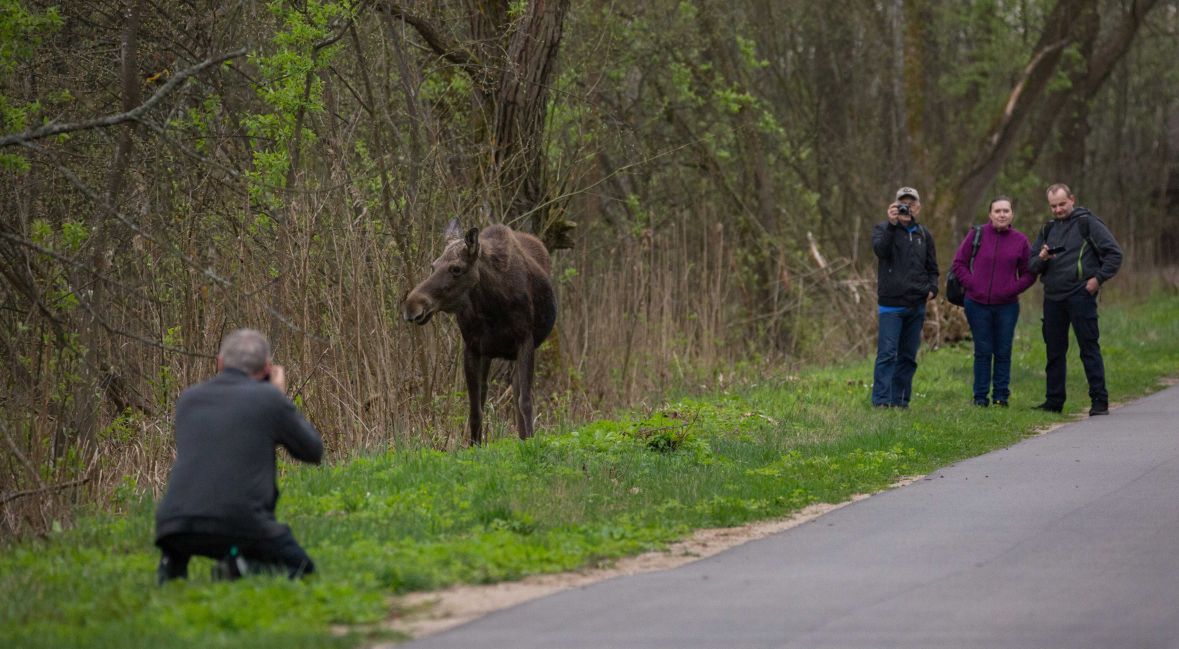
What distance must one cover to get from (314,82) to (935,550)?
940 cm

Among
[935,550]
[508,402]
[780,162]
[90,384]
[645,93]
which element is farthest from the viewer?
[780,162]

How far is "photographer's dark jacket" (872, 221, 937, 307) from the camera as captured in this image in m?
16.9

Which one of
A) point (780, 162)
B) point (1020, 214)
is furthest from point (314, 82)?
point (1020, 214)

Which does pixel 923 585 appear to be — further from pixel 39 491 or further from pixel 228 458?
pixel 39 491

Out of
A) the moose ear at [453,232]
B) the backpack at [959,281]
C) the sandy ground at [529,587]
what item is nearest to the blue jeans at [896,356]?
the backpack at [959,281]

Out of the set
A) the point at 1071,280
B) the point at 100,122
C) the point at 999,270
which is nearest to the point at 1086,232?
the point at 1071,280

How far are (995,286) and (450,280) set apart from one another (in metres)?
6.83

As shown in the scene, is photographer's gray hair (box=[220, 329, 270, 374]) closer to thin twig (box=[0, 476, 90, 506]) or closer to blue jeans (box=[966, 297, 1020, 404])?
thin twig (box=[0, 476, 90, 506])

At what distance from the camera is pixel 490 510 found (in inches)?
396

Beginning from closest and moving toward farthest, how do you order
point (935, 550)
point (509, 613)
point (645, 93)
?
1. point (509, 613)
2. point (935, 550)
3. point (645, 93)

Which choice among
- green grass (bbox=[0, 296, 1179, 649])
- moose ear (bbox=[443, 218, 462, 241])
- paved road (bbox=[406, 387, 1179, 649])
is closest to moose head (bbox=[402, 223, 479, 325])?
moose ear (bbox=[443, 218, 462, 241])

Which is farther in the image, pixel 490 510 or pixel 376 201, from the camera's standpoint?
pixel 376 201

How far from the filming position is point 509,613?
24.5 ft

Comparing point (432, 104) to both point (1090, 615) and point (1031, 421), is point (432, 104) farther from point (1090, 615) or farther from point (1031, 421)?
point (1090, 615)
